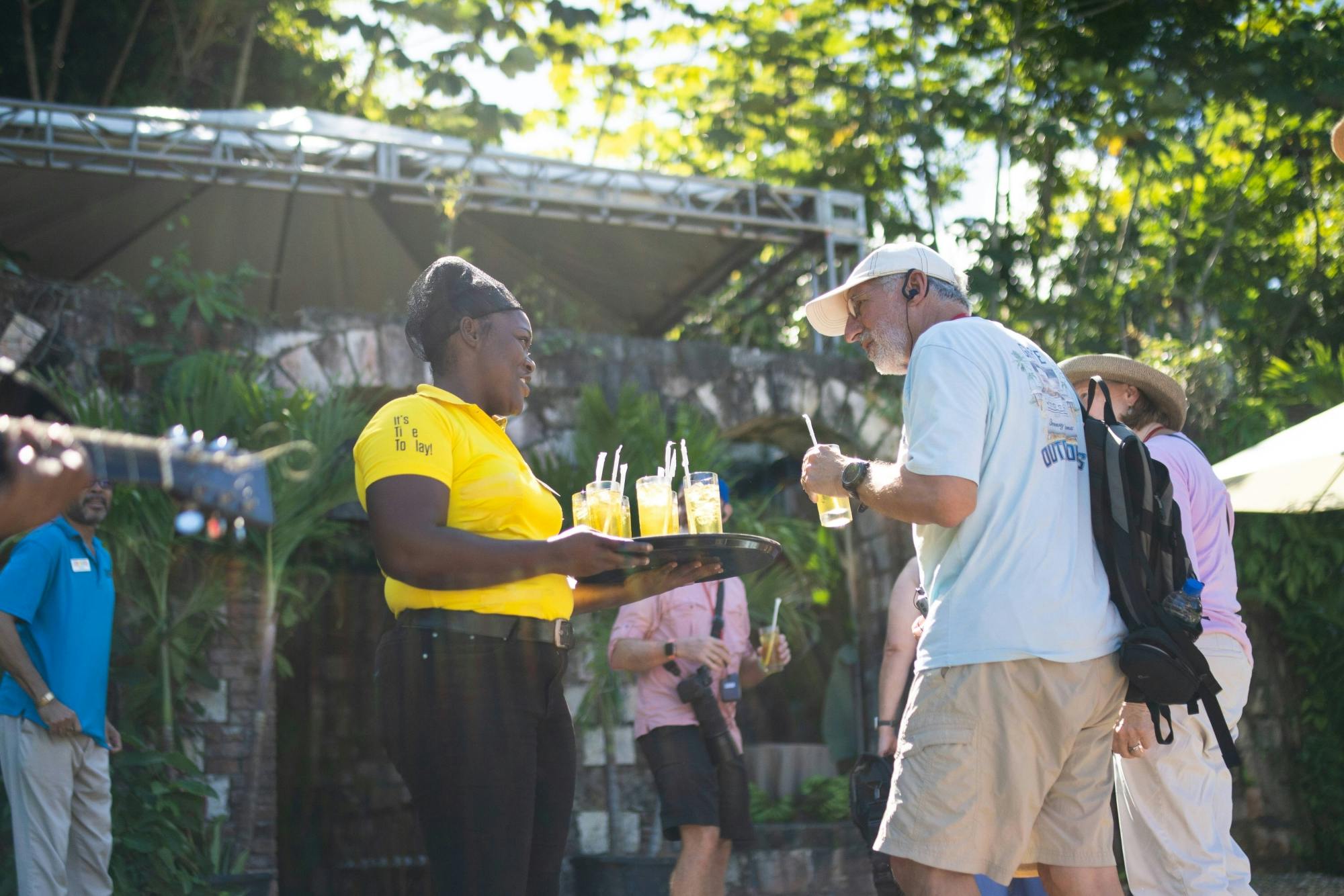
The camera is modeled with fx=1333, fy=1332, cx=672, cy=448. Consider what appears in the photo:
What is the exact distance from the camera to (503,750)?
7.78 ft

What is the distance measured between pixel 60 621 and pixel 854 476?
10.1 feet

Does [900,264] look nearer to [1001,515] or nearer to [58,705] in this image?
[1001,515]

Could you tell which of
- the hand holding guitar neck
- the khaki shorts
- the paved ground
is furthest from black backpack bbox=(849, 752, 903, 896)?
the paved ground

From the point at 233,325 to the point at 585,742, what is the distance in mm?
2660

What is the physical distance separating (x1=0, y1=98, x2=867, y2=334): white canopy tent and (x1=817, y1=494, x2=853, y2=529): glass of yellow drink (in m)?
4.39

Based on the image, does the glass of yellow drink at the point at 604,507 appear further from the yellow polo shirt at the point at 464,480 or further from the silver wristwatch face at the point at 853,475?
the silver wristwatch face at the point at 853,475

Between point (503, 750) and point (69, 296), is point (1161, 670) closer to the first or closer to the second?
point (503, 750)

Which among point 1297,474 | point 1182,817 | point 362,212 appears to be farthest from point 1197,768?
point 362,212

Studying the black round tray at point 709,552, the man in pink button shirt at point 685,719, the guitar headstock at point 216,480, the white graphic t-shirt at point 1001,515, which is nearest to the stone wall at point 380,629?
the man in pink button shirt at point 685,719

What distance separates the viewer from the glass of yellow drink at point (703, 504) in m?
3.12

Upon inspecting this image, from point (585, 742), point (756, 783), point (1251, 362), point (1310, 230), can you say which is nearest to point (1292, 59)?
point (1251, 362)

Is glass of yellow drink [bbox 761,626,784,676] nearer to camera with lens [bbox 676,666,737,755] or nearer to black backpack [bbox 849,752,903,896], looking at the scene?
camera with lens [bbox 676,666,737,755]

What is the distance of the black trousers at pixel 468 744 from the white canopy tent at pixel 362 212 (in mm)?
4762

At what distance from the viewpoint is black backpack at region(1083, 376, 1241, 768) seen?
252 centimetres
